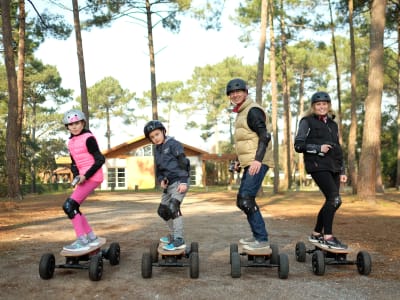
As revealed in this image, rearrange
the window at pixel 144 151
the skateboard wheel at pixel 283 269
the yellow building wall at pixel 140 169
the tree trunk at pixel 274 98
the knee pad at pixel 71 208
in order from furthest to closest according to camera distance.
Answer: the window at pixel 144 151, the yellow building wall at pixel 140 169, the tree trunk at pixel 274 98, the knee pad at pixel 71 208, the skateboard wheel at pixel 283 269

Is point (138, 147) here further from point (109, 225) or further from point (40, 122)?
point (109, 225)

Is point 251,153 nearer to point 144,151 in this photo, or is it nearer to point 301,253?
point 301,253

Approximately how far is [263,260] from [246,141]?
1.40m

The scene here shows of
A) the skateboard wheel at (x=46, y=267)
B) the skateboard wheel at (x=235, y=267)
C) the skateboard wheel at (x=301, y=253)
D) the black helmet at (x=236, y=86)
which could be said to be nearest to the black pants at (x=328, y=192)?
the skateboard wheel at (x=301, y=253)

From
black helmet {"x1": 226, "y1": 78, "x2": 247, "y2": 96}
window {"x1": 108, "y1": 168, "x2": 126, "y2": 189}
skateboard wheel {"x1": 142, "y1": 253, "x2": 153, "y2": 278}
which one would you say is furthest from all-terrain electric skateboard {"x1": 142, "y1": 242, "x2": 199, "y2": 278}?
window {"x1": 108, "y1": 168, "x2": 126, "y2": 189}

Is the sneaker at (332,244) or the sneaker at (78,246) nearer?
the sneaker at (78,246)

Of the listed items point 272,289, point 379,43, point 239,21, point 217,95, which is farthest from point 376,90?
point 217,95

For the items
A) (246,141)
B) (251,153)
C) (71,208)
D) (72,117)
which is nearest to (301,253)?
(251,153)

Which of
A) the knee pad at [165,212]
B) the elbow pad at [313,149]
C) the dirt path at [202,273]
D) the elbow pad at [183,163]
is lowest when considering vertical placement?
the dirt path at [202,273]

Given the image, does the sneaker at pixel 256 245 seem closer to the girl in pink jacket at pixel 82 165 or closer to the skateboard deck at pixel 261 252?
the skateboard deck at pixel 261 252

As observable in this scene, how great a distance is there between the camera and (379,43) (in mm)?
14578

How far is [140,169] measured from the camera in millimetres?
38969

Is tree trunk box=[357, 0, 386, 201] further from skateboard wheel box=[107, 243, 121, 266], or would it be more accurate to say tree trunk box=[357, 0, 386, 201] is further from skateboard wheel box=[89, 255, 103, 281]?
skateboard wheel box=[89, 255, 103, 281]

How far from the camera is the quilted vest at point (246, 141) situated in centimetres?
500
